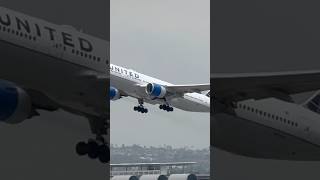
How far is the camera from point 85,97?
964 cm

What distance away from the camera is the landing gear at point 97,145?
910 cm

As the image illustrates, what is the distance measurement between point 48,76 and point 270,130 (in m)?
4.22

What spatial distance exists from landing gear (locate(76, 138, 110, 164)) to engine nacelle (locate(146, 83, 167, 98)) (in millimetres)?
14656

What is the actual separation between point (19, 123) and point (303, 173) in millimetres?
4913

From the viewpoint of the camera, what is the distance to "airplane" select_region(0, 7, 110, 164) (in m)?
9.20

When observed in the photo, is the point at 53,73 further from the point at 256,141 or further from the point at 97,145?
the point at 256,141

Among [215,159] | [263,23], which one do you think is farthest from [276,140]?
[263,23]

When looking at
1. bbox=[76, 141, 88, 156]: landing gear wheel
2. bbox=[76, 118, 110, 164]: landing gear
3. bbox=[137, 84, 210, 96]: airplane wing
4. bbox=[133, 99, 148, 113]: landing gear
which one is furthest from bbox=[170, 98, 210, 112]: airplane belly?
bbox=[76, 141, 88, 156]: landing gear wheel

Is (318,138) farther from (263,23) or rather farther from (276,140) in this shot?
(263,23)

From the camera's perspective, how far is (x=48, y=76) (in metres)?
9.59

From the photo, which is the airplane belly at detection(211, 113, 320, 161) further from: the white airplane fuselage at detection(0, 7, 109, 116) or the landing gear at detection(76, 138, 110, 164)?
the white airplane fuselage at detection(0, 7, 109, 116)

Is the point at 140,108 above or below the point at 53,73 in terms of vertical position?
above

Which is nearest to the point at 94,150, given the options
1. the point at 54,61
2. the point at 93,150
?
the point at 93,150

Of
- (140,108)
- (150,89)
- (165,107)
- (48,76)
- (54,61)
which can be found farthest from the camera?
(165,107)
